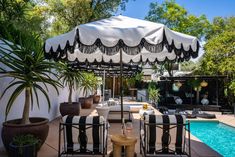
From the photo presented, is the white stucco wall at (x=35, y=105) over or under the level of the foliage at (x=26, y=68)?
under

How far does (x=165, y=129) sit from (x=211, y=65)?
15575 mm

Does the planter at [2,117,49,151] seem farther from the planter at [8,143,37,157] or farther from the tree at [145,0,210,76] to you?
the tree at [145,0,210,76]

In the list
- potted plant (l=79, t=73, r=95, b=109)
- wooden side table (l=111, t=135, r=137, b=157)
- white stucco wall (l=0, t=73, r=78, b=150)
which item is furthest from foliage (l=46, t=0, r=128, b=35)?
wooden side table (l=111, t=135, r=137, b=157)

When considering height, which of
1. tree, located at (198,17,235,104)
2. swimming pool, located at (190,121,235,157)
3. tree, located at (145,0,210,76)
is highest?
tree, located at (145,0,210,76)

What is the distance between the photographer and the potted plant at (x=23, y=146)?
13.7 ft

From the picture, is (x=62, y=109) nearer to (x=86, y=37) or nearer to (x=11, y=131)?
(x=11, y=131)

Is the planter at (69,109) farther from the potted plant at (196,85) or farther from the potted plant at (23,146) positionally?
the potted plant at (196,85)

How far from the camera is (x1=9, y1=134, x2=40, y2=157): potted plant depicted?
417 cm

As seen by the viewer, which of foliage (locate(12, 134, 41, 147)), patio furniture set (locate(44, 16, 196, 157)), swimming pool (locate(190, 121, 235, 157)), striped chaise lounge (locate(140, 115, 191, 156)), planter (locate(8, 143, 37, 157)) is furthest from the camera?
swimming pool (locate(190, 121, 235, 157))

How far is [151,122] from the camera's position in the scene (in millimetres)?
4383

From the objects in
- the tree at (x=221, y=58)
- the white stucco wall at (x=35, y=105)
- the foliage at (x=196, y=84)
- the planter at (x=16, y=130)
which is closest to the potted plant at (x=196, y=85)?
the foliage at (x=196, y=84)

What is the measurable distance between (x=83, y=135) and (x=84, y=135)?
0.06ft

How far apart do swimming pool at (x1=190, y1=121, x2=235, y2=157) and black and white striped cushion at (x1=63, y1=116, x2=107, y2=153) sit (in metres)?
5.68

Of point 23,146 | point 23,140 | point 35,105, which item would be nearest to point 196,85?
point 35,105
